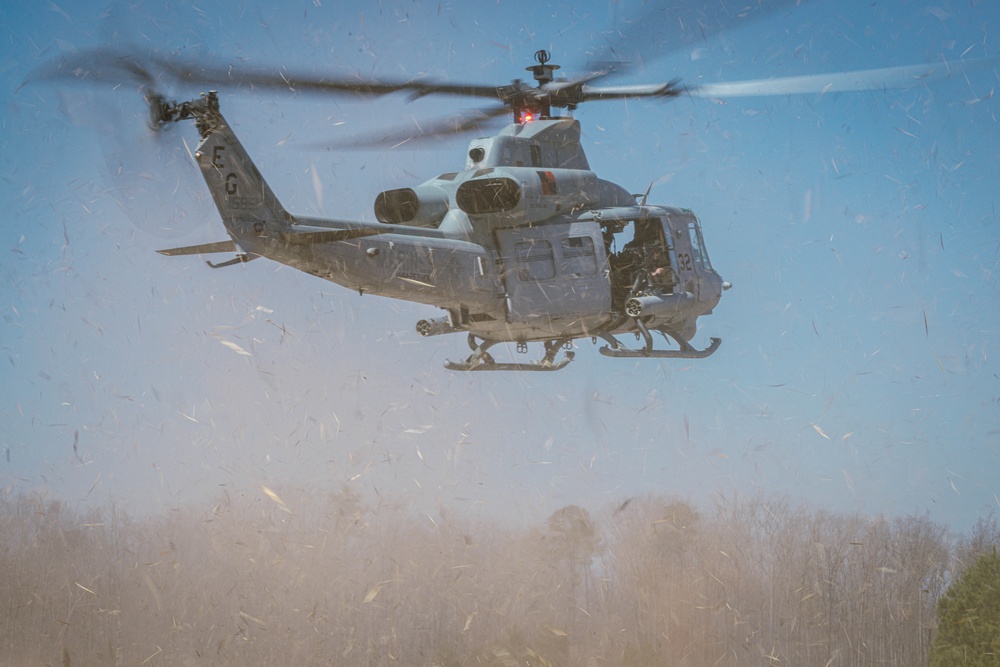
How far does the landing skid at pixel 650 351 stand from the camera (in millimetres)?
10438

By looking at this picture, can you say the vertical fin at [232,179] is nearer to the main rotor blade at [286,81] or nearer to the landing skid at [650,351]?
the main rotor blade at [286,81]

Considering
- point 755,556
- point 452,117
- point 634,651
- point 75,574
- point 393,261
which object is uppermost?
point 452,117

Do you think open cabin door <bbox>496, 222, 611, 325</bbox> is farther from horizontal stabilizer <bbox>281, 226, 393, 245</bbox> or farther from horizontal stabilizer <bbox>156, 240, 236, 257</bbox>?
horizontal stabilizer <bbox>156, 240, 236, 257</bbox>

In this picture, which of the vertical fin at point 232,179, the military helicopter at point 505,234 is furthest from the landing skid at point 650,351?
the vertical fin at point 232,179

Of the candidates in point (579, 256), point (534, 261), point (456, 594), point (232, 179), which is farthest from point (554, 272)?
point (456, 594)

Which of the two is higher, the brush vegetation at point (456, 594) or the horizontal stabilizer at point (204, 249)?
the horizontal stabilizer at point (204, 249)

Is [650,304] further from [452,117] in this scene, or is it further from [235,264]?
[235,264]

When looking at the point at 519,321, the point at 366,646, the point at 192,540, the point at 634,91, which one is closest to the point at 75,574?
the point at 192,540

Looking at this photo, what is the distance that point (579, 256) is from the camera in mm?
10203

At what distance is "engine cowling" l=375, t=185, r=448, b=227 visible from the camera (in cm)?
983

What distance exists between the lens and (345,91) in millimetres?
8672

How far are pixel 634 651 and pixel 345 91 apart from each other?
67.7 feet

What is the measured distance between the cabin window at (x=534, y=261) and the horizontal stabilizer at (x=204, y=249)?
272 centimetres

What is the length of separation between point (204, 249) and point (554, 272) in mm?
3216
